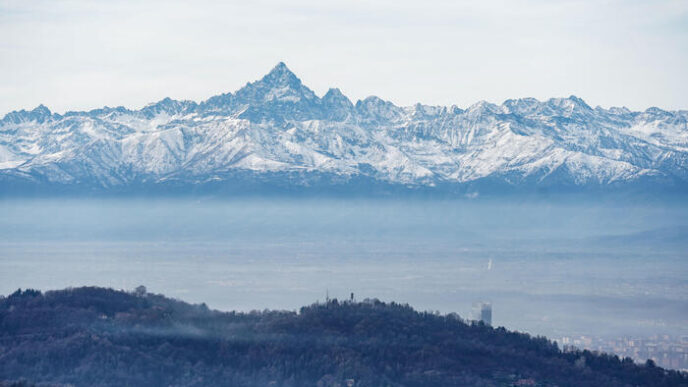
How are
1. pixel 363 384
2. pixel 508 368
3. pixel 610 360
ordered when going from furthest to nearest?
pixel 610 360
pixel 508 368
pixel 363 384

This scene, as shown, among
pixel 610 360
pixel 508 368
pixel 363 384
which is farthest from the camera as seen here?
pixel 610 360

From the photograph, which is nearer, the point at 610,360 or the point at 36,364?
the point at 36,364

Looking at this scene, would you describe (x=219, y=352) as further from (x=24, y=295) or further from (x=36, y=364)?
(x=24, y=295)

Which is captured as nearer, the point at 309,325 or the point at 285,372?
the point at 285,372

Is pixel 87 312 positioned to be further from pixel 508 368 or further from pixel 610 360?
pixel 610 360

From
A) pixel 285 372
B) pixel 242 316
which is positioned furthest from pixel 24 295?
pixel 285 372

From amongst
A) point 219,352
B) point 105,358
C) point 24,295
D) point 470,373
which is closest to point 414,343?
point 470,373
